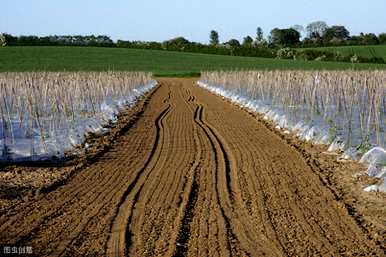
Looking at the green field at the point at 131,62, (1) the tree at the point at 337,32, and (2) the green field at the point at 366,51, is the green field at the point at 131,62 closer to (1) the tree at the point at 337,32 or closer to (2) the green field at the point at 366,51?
(2) the green field at the point at 366,51

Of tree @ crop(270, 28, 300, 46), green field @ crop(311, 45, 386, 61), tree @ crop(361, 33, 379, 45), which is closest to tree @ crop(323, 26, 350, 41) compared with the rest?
tree @ crop(270, 28, 300, 46)

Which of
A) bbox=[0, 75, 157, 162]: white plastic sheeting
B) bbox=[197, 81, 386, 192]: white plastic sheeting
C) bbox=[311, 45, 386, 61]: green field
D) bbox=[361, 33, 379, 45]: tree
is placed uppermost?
bbox=[361, 33, 379, 45]: tree

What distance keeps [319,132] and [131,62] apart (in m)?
49.4

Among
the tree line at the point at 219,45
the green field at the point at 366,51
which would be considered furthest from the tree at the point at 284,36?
the green field at the point at 366,51

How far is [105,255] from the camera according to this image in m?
4.79

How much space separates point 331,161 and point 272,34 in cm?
10018

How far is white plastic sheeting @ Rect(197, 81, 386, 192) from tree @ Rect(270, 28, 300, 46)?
282ft

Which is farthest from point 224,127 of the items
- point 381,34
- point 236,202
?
point 381,34

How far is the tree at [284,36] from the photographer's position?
4140 inches

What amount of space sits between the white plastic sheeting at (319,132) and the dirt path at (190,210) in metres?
0.90

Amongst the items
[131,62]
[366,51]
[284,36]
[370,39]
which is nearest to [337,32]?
[284,36]

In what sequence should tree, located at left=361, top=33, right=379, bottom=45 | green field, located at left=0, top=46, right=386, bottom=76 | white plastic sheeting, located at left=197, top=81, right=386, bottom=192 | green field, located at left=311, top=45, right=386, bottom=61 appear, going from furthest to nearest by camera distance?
tree, located at left=361, top=33, right=379, bottom=45, green field, located at left=311, top=45, right=386, bottom=61, green field, located at left=0, top=46, right=386, bottom=76, white plastic sheeting, located at left=197, top=81, right=386, bottom=192

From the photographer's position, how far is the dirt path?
505 cm

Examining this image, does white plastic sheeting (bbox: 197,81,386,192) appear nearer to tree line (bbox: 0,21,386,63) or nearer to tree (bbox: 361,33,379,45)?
tree line (bbox: 0,21,386,63)
